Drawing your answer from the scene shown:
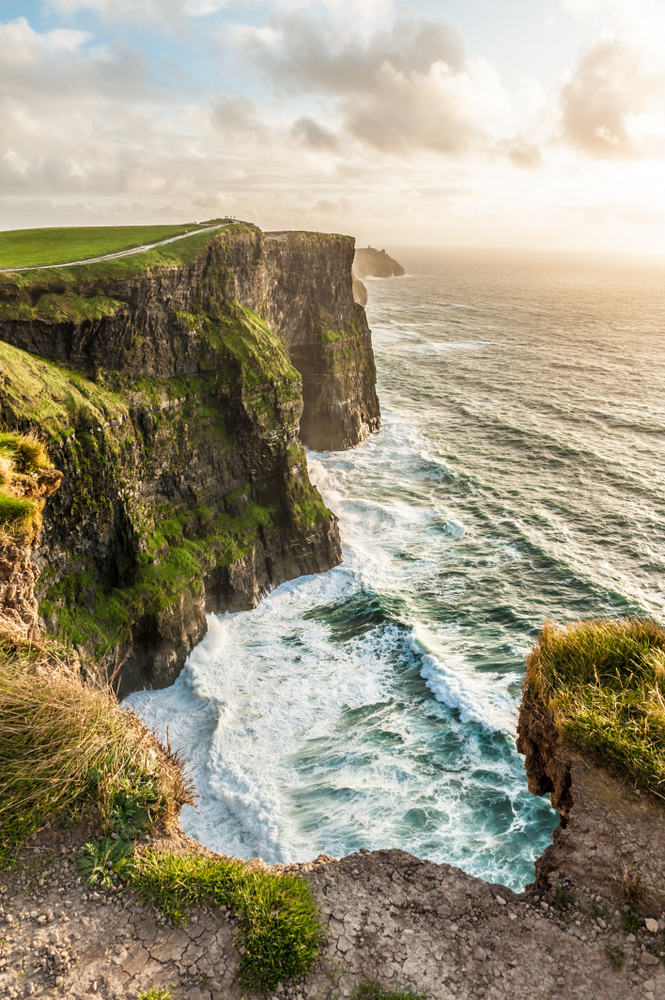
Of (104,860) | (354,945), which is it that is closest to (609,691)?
(354,945)

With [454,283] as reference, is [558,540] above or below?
below

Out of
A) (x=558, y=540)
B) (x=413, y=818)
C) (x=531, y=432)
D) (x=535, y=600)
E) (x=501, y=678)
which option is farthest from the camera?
(x=531, y=432)

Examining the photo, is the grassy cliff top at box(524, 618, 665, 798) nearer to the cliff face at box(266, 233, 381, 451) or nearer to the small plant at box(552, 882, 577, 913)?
the small plant at box(552, 882, 577, 913)

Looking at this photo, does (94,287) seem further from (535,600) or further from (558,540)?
(558,540)

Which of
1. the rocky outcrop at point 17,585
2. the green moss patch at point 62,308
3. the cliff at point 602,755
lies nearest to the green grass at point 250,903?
the cliff at point 602,755

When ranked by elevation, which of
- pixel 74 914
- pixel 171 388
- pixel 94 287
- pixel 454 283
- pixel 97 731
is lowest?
pixel 74 914

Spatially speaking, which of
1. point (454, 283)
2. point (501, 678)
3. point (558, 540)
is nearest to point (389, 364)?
point (558, 540)

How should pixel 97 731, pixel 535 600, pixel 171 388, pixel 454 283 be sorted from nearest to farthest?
pixel 97 731
pixel 171 388
pixel 535 600
pixel 454 283

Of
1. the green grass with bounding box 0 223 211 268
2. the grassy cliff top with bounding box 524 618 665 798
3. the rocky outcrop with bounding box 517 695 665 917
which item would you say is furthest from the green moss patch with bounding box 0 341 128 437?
the rocky outcrop with bounding box 517 695 665 917
